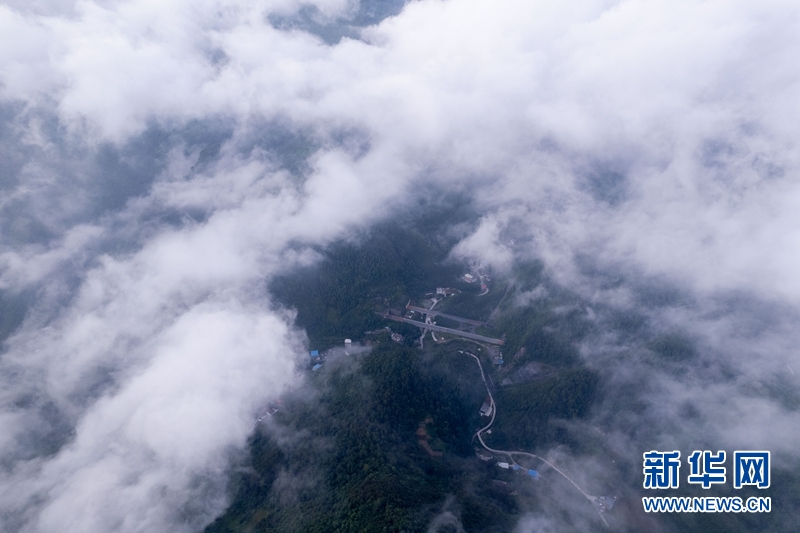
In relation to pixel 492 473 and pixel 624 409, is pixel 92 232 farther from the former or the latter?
pixel 624 409

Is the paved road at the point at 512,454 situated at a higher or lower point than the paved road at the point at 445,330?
lower

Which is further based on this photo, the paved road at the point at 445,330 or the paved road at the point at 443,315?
the paved road at the point at 443,315

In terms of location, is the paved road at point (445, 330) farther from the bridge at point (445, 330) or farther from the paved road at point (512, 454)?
the paved road at point (512, 454)

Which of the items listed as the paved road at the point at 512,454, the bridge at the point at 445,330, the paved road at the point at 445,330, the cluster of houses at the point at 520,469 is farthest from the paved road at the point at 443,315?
the cluster of houses at the point at 520,469

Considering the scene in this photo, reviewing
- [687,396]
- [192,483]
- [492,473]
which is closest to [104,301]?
[192,483]

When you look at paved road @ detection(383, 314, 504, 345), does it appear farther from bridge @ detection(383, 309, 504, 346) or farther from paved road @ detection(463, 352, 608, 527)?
paved road @ detection(463, 352, 608, 527)

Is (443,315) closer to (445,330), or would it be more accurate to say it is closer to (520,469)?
(445,330)

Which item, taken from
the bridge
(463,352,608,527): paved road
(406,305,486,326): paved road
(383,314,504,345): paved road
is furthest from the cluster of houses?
(406,305,486,326): paved road

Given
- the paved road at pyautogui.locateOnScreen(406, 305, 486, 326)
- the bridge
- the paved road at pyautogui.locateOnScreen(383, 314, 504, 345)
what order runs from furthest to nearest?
1. the paved road at pyautogui.locateOnScreen(406, 305, 486, 326)
2. the paved road at pyautogui.locateOnScreen(383, 314, 504, 345)
3. the bridge

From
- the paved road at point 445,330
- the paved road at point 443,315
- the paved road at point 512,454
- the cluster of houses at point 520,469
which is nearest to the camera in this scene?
the paved road at point 512,454

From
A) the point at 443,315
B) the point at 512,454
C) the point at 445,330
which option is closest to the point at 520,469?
the point at 512,454

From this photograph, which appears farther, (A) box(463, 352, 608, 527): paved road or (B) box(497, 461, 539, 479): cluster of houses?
(B) box(497, 461, 539, 479): cluster of houses

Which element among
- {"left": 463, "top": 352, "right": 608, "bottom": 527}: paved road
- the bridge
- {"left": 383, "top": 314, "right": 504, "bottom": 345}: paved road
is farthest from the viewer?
{"left": 383, "top": 314, "right": 504, "bottom": 345}: paved road
